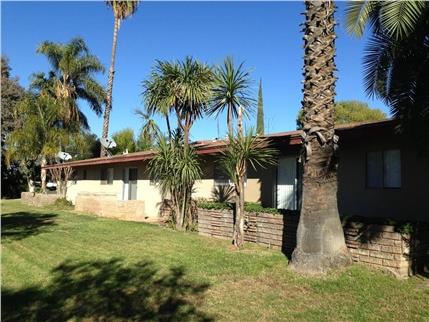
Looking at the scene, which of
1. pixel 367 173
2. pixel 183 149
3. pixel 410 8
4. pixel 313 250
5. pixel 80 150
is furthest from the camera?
pixel 80 150

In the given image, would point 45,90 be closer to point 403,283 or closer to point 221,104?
point 221,104

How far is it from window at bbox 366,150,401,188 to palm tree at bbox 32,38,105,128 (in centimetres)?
2338

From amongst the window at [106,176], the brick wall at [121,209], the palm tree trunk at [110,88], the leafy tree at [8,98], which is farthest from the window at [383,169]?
the leafy tree at [8,98]

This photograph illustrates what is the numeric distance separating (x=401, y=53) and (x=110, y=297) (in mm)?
6286

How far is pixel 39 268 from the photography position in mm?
8375

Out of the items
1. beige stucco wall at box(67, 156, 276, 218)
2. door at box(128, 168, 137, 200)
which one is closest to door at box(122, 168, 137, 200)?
door at box(128, 168, 137, 200)

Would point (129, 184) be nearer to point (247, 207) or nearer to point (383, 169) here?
point (247, 207)

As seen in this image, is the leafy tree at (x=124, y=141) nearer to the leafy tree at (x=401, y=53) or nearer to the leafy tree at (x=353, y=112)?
the leafy tree at (x=353, y=112)

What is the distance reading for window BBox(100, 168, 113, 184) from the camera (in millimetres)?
23406

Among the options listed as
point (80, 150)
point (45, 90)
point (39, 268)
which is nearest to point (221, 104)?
point (39, 268)

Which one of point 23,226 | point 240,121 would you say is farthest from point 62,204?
point 240,121

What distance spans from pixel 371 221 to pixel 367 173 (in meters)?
2.86

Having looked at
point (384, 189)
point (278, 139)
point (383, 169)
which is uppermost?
point (278, 139)

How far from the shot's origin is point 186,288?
6992 mm
